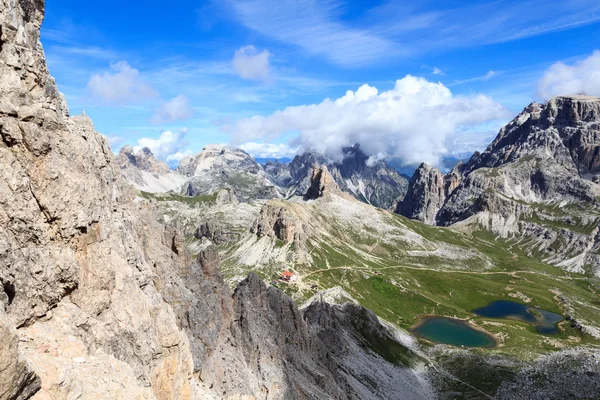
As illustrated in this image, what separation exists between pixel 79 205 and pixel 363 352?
113 metres

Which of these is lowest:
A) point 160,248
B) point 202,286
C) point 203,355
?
point 203,355

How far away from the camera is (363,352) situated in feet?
412

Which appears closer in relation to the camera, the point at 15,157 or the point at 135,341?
the point at 15,157

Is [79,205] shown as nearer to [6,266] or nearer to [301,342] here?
[6,266]

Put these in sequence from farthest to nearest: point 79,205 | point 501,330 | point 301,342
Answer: point 501,330 < point 301,342 < point 79,205

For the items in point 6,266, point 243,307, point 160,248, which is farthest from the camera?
point 243,307

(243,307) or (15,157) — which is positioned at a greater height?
(15,157)

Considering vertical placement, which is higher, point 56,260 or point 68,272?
point 56,260

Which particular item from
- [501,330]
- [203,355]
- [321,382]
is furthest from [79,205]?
[501,330]

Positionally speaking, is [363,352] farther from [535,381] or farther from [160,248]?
[160,248]

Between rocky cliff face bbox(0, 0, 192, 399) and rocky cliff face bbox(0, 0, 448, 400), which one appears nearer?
rocky cliff face bbox(0, 0, 448, 400)

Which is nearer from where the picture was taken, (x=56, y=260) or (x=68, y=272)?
(x=56, y=260)

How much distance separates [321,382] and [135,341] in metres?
56.2

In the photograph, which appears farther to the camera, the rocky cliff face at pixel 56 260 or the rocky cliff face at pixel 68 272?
the rocky cliff face at pixel 56 260
